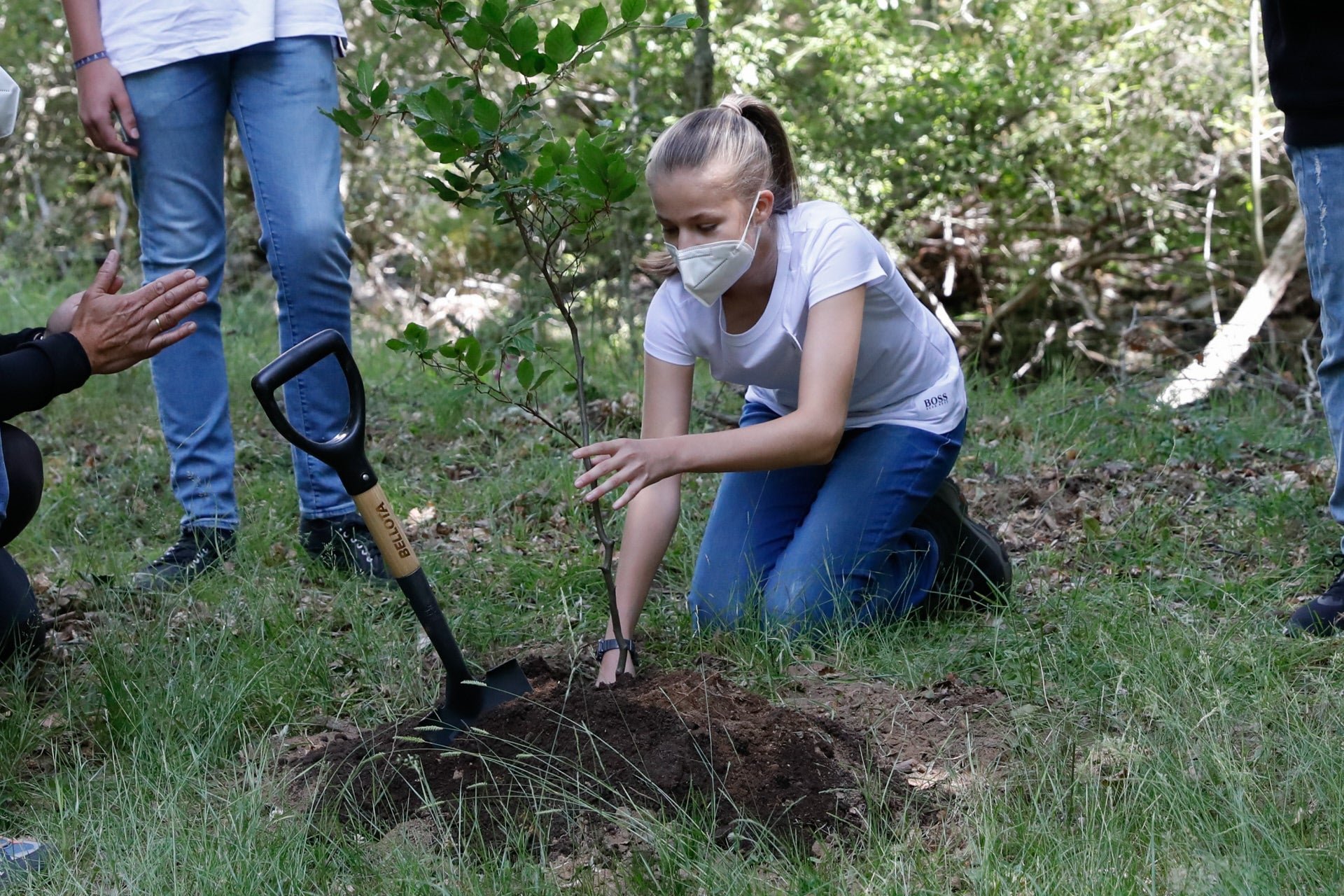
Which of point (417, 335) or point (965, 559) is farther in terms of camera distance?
point (965, 559)

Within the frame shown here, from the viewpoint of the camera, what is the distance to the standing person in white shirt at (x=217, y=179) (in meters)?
2.91

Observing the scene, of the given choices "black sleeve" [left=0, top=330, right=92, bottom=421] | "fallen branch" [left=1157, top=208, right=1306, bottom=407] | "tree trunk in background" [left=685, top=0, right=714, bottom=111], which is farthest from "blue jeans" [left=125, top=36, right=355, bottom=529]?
"fallen branch" [left=1157, top=208, right=1306, bottom=407]

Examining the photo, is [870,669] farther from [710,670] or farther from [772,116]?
[772,116]

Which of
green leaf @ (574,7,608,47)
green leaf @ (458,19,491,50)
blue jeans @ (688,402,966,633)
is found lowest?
blue jeans @ (688,402,966,633)

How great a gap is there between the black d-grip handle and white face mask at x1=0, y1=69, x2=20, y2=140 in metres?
0.78

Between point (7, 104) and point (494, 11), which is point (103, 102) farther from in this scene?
point (494, 11)

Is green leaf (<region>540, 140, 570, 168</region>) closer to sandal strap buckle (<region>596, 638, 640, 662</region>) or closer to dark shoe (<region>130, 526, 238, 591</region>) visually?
sandal strap buckle (<region>596, 638, 640, 662</region>)

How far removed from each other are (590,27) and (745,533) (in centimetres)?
137

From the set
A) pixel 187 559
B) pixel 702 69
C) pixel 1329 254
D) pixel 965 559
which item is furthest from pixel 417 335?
pixel 702 69

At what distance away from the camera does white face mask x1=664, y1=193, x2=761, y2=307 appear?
2.36 m

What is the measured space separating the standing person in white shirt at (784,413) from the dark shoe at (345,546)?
2.42 ft

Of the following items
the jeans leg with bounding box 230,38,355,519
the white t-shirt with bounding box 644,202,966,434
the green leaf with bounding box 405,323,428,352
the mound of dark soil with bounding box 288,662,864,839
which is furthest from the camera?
the jeans leg with bounding box 230,38,355,519

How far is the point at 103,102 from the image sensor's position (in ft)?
9.50

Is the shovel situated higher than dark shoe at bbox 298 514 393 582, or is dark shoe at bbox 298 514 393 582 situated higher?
the shovel
